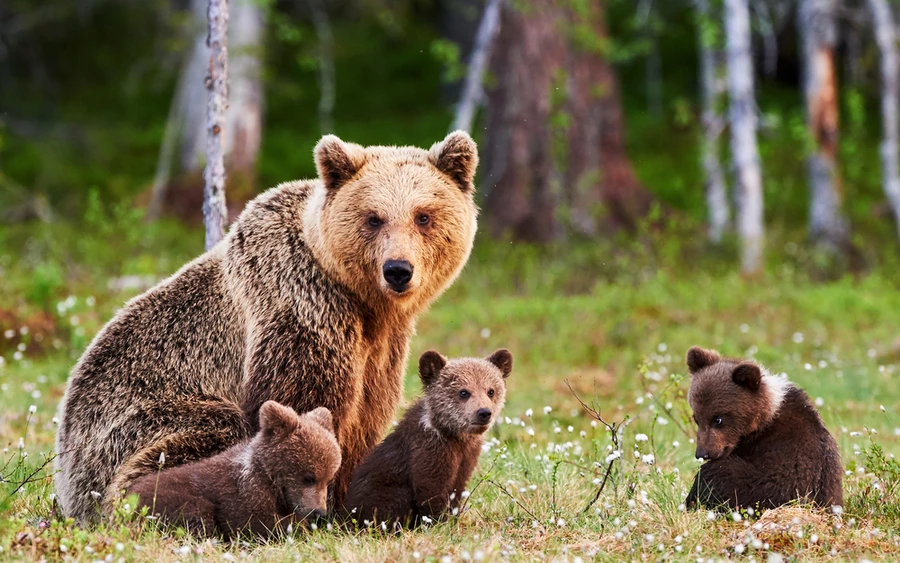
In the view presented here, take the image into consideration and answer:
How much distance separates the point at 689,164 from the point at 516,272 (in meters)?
9.59

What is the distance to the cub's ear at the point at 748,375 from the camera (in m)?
6.06

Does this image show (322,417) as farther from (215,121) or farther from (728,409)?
(215,121)

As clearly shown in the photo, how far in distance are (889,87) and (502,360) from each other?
40.8ft

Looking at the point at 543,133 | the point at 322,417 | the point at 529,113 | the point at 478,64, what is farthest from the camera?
the point at 543,133

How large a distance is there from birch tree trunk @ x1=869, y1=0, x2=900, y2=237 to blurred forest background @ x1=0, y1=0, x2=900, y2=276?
4 centimetres

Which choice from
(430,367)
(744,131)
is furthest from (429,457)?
(744,131)

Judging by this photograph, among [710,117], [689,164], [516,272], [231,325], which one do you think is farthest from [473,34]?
[231,325]

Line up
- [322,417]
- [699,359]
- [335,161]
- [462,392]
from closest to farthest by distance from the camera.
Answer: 1. [322,417]
2. [462,392]
3. [699,359]
4. [335,161]

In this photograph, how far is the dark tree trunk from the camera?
1738cm

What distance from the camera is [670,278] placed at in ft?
50.6

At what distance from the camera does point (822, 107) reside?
1681 cm

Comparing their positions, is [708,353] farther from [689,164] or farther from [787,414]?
[689,164]

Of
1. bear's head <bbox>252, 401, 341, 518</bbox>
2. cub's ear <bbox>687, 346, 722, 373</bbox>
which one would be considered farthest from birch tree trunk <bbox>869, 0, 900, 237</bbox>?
bear's head <bbox>252, 401, 341, 518</bbox>

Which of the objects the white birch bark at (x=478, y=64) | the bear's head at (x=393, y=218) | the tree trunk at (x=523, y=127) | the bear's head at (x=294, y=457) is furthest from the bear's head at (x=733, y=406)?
the tree trunk at (x=523, y=127)
